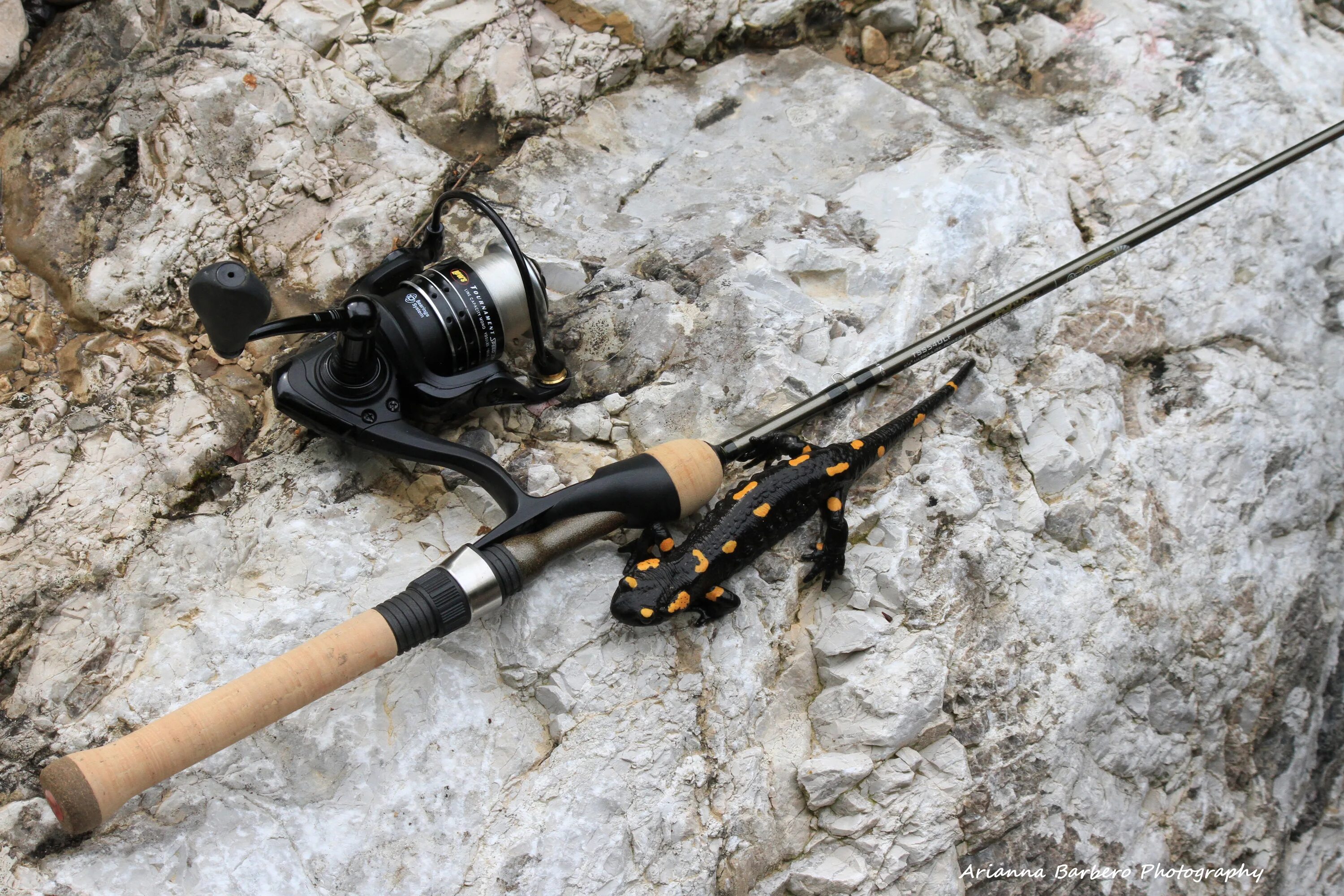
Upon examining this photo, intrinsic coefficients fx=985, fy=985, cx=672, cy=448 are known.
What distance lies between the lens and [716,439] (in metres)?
3.88

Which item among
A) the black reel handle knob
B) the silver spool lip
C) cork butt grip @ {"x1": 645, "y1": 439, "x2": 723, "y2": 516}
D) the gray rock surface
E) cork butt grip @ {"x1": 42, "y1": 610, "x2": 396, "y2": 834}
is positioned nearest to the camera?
cork butt grip @ {"x1": 42, "y1": 610, "x2": 396, "y2": 834}

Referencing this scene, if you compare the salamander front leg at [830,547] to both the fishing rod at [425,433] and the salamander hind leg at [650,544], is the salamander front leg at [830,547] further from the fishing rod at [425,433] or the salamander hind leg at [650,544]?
the salamander hind leg at [650,544]

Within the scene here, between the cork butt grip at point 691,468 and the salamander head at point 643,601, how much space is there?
0.33 meters

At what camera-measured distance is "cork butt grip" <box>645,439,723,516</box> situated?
11.5 ft

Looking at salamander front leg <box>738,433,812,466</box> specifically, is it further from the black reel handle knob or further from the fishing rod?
the black reel handle knob

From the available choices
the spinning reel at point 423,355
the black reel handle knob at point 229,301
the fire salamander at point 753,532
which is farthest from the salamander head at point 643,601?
the black reel handle knob at point 229,301

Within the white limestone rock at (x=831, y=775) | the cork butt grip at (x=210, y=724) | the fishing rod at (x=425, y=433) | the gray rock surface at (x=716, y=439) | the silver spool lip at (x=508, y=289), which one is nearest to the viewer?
the cork butt grip at (x=210, y=724)

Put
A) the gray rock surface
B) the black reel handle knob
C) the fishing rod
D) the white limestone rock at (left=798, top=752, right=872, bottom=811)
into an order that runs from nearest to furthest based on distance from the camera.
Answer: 1. the fishing rod
2. the black reel handle knob
3. the gray rock surface
4. the white limestone rock at (left=798, top=752, right=872, bottom=811)

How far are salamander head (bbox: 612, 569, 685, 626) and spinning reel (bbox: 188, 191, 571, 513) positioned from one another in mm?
479

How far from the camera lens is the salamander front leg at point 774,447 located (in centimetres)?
379

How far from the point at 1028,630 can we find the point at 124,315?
11.9ft

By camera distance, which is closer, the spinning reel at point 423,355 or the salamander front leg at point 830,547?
the spinning reel at point 423,355

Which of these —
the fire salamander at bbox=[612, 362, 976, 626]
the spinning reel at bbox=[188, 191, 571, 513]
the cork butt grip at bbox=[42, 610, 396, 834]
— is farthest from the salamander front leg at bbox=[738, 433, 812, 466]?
the cork butt grip at bbox=[42, 610, 396, 834]

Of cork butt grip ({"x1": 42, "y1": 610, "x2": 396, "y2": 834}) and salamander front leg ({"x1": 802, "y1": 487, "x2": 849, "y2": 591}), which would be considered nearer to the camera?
cork butt grip ({"x1": 42, "y1": 610, "x2": 396, "y2": 834})
